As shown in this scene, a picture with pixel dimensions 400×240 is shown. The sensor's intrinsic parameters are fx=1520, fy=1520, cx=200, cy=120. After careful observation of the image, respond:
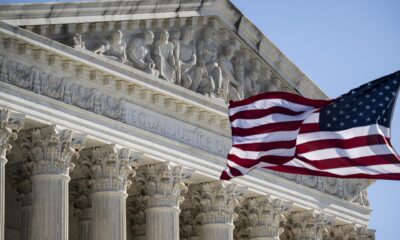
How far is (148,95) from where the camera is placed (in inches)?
2318

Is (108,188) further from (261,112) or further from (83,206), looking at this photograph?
(261,112)

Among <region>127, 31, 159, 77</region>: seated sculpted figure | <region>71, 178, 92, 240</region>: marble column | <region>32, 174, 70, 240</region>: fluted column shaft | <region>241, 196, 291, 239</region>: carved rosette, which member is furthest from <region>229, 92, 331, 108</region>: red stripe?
<region>241, 196, 291, 239</region>: carved rosette

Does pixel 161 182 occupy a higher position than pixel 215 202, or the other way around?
pixel 161 182

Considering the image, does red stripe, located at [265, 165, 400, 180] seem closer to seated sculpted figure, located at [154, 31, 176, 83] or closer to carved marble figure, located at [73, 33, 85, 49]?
carved marble figure, located at [73, 33, 85, 49]

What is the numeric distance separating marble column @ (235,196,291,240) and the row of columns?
4cm

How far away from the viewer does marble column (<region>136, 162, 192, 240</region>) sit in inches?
2343

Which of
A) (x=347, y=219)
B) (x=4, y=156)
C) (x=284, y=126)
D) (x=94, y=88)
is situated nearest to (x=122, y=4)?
(x=94, y=88)

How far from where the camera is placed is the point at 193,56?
6219 cm

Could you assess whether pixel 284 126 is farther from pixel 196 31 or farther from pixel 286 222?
pixel 286 222

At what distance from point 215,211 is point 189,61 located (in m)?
6.30

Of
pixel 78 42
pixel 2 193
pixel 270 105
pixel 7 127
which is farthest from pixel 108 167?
pixel 270 105

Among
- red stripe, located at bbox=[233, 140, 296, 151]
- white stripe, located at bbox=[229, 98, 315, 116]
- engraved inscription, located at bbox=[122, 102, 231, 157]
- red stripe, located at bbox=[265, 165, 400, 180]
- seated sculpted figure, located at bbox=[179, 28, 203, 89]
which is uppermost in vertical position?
seated sculpted figure, located at bbox=[179, 28, 203, 89]

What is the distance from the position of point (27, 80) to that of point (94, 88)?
3674 mm

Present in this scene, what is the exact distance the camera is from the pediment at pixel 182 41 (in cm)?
5569
